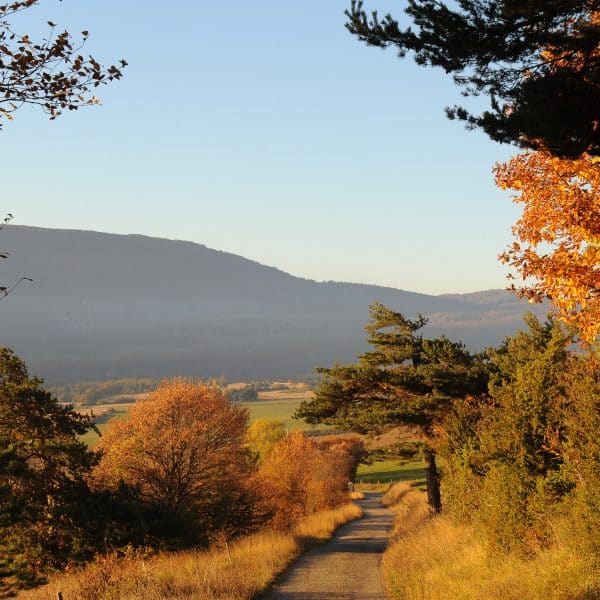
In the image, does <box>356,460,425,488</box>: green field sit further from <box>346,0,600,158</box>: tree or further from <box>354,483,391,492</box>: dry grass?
<box>346,0,600,158</box>: tree

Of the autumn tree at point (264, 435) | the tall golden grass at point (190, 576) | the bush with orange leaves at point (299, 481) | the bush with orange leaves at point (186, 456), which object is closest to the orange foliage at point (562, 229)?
the tall golden grass at point (190, 576)

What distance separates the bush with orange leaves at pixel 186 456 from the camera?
4397 cm

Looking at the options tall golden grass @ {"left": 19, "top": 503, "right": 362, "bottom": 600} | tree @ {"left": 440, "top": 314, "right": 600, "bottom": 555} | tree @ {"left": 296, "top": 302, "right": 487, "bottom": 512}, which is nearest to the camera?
tree @ {"left": 440, "top": 314, "right": 600, "bottom": 555}

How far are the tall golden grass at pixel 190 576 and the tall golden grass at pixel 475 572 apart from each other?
4.32 metres

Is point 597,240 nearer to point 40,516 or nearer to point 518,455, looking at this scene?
point 518,455

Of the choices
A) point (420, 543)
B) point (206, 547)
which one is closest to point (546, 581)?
point (420, 543)

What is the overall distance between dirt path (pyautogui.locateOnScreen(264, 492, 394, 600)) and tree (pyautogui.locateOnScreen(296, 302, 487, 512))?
5480 mm

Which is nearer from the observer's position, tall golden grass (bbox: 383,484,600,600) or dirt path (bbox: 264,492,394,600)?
tall golden grass (bbox: 383,484,600,600)

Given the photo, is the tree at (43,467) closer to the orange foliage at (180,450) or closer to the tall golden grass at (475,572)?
the orange foliage at (180,450)

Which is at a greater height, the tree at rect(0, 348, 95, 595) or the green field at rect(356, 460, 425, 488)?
the tree at rect(0, 348, 95, 595)

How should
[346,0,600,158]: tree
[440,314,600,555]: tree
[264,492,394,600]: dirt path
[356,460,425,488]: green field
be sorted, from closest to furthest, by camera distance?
[346,0,600,158]: tree < [440,314,600,555]: tree < [264,492,394,600]: dirt path < [356,460,425,488]: green field

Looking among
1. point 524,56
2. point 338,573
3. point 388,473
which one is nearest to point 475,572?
point 338,573

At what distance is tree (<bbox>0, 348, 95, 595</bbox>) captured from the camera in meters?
32.7

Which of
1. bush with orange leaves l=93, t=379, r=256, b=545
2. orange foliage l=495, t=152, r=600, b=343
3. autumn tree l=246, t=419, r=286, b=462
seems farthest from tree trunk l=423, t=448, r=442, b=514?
autumn tree l=246, t=419, r=286, b=462
